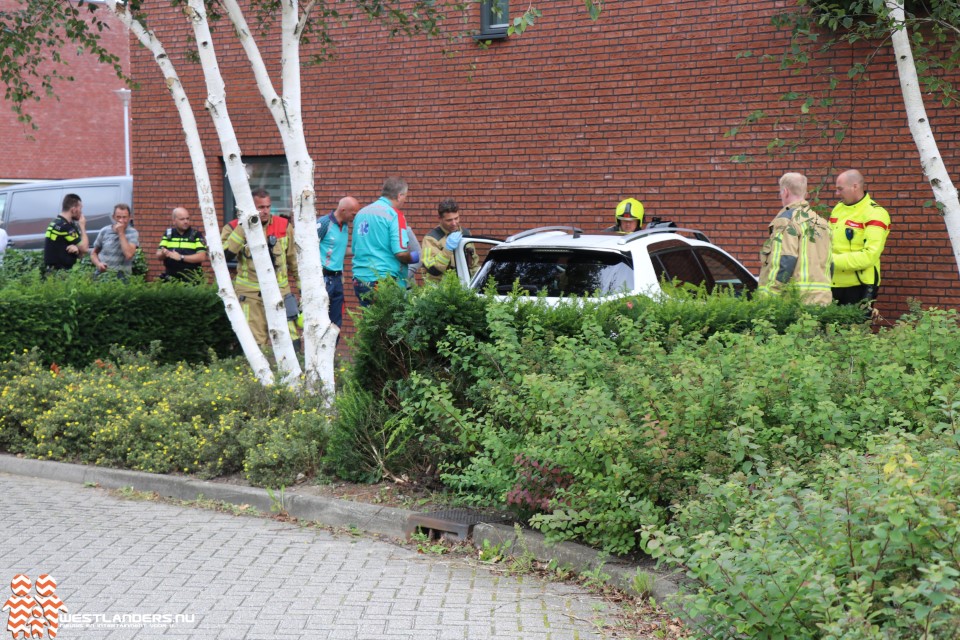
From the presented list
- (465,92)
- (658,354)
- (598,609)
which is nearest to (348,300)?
(465,92)

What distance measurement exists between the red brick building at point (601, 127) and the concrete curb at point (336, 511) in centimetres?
602

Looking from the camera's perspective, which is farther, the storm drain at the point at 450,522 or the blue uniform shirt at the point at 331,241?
the blue uniform shirt at the point at 331,241

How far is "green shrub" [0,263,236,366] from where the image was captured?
10305 millimetres

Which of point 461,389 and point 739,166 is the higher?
point 739,166

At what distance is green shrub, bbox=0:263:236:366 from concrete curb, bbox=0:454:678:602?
1.61m

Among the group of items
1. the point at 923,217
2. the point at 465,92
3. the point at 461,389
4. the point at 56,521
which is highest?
the point at 465,92

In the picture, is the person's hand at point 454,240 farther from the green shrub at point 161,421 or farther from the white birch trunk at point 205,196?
the green shrub at point 161,421

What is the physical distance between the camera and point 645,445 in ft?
18.5

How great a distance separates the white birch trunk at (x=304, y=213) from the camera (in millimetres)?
9125

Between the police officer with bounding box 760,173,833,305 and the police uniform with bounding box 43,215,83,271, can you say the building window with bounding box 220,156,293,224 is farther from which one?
the police officer with bounding box 760,173,833,305

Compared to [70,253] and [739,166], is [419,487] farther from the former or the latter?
[70,253]

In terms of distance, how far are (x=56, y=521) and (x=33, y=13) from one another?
265 inches

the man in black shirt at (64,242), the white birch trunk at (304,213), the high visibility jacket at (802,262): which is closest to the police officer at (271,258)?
the white birch trunk at (304,213)

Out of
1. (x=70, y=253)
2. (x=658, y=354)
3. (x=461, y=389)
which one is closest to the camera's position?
(x=658, y=354)
